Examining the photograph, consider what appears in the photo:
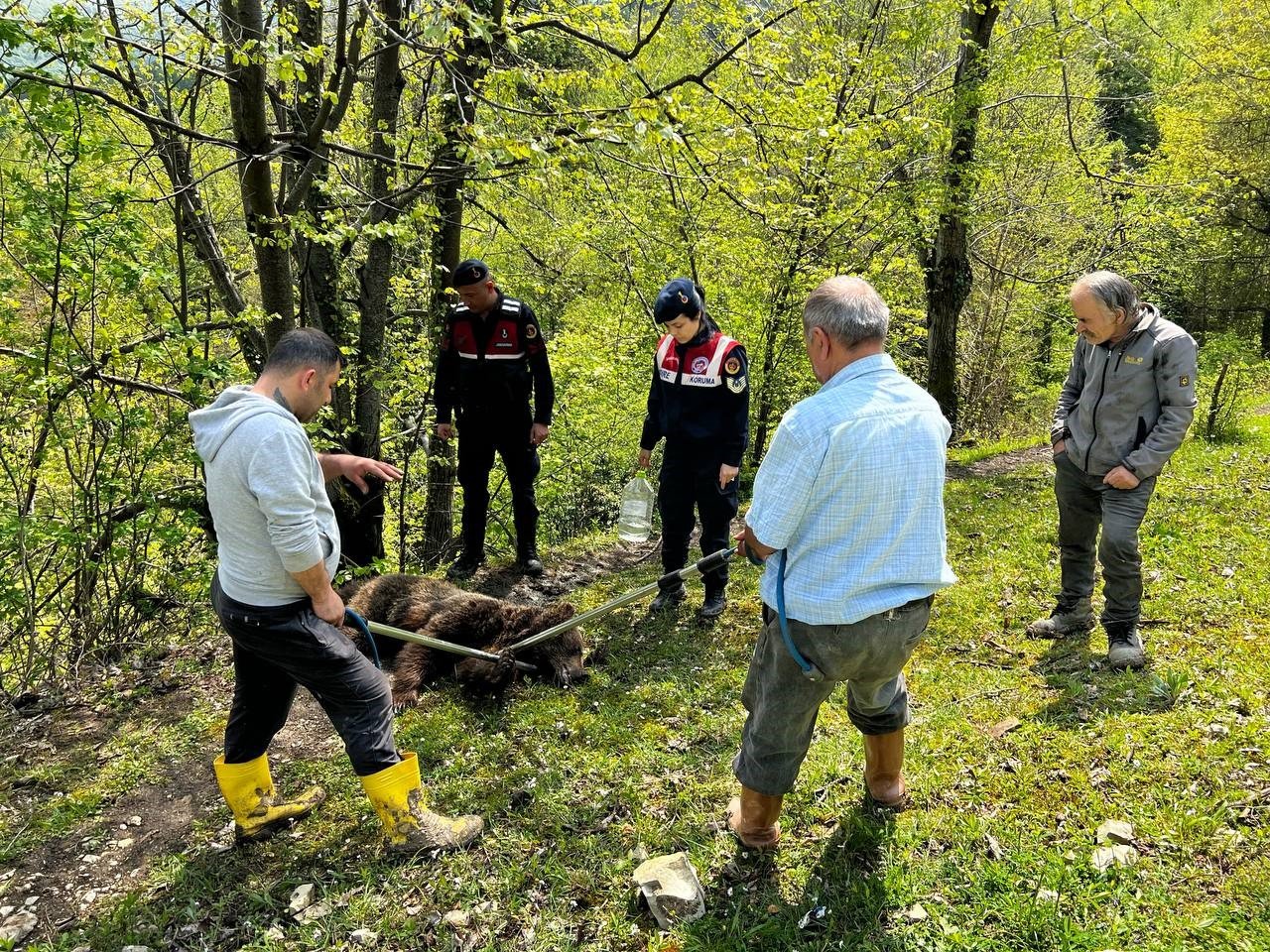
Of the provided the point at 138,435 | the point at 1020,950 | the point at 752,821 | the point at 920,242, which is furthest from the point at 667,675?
the point at 920,242

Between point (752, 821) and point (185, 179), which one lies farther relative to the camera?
point (185, 179)

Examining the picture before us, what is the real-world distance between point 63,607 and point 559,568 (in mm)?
3763

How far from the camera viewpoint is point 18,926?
280cm

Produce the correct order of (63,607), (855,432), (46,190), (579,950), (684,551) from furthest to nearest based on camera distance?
(684,551) < (63,607) < (46,190) < (579,950) < (855,432)

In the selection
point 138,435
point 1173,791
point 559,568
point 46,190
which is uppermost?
point 46,190

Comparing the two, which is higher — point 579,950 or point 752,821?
point 752,821

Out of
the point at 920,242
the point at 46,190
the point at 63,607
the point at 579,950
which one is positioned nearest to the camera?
the point at 579,950

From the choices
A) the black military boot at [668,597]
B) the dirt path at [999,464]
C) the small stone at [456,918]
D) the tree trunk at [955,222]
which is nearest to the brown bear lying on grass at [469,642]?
the black military boot at [668,597]

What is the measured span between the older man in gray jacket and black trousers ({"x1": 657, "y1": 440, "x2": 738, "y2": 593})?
2107 millimetres

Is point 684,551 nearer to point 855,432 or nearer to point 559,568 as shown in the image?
point 559,568

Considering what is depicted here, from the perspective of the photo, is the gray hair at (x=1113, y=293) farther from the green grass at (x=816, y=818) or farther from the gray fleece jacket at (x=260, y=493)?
the gray fleece jacket at (x=260, y=493)

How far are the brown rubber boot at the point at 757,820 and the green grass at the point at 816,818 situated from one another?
89mm

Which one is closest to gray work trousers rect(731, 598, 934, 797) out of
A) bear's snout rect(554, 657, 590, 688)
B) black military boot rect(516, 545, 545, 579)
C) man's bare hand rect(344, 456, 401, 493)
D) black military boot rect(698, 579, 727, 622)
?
man's bare hand rect(344, 456, 401, 493)

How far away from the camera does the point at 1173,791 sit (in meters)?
2.99
